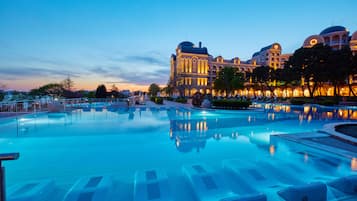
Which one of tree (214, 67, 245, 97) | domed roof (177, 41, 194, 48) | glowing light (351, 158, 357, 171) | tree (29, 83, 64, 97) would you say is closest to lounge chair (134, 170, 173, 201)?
glowing light (351, 158, 357, 171)

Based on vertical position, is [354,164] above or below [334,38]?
below

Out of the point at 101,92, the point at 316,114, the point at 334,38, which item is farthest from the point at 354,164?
the point at 334,38

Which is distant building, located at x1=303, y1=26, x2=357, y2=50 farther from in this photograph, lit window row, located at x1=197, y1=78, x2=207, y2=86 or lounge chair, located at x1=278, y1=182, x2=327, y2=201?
lounge chair, located at x1=278, y1=182, x2=327, y2=201

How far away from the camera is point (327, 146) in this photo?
15.5ft

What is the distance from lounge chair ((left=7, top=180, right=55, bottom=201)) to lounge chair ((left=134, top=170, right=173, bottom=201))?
144 cm

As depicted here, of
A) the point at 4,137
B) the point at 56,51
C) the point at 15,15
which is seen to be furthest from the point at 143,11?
the point at 4,137

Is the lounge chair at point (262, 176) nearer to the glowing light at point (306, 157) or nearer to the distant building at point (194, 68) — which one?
the glowing light at point (306, 157)

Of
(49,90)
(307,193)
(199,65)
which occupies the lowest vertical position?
(307,193)

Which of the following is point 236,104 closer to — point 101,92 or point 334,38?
point 101,92

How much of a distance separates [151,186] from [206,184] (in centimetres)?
99

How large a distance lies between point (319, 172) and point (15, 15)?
62.5ft

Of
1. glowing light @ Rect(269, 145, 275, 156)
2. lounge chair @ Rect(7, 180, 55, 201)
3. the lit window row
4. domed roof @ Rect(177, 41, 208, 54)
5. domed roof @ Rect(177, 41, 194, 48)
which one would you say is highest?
domed roof @ Rect(177, 41, 194, 48)

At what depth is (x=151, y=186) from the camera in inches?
126

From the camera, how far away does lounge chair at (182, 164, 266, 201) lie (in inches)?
114
